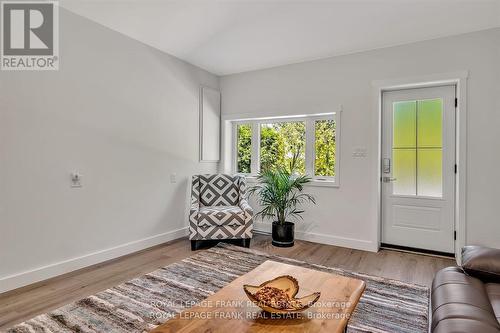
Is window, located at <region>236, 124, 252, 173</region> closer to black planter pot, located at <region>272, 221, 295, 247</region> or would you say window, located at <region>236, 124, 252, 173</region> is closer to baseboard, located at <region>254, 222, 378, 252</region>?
black planter pot, located at <region>272, 221, 295, 247</region>

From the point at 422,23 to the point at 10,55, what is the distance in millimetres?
4020

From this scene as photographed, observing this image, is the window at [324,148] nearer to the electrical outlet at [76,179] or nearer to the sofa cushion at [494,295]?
the sofa cushion at [494,295]

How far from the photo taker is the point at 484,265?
5.42ft

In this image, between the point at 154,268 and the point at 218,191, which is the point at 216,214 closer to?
the point at 218,191

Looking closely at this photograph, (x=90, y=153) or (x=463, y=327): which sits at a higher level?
(x=90, y=153)

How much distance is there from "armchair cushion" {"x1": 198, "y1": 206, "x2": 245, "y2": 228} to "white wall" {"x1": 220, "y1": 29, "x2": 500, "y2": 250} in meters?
1.02

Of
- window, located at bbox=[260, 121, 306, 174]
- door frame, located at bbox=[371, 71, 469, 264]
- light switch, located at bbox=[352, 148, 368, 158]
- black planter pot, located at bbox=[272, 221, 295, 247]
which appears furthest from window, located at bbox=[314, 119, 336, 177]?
black planter pot, located at bbox=[272, 221, 295, 247]

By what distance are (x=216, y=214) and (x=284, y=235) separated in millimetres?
967

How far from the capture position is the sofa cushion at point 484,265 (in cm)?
163

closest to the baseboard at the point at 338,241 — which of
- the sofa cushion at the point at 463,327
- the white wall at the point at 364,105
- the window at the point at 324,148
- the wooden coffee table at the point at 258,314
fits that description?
the white wall at the point at 364,105

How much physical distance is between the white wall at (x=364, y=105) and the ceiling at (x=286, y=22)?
8.1 inches

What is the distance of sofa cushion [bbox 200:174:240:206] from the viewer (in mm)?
4160

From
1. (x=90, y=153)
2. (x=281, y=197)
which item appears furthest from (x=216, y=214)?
(x=90, y=153)

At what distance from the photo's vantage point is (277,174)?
12.9ft
